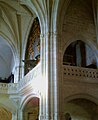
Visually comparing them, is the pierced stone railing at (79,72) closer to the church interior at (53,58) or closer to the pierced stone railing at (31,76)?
the church interior at (53,58)

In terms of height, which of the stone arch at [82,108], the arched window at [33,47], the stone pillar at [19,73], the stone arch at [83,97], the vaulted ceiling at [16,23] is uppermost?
the vaulted ceiling at [16,23]

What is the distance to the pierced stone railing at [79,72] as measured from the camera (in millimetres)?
13781

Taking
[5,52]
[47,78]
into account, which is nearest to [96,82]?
[47,78]

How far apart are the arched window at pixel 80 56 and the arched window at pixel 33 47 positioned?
1.99 m

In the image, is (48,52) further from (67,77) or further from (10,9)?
(10,9)

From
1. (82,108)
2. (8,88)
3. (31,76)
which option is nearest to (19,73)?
(8,88)

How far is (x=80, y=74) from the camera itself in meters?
14.1

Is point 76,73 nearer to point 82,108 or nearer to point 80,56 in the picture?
point 82,108

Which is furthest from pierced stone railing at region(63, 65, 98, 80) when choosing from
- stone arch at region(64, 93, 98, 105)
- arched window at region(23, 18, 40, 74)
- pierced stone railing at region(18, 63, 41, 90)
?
arched window at region(23, 18, 40, 74)

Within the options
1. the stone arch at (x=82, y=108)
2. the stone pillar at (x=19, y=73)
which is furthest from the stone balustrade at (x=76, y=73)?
the stone pillar at (x=19, y=73)

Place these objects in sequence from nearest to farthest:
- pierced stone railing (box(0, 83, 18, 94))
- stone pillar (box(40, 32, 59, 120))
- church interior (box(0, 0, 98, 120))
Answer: stone pillar (box(40, 32, 59, 120)) → church interior (box(0, 0, 98, 120)) → pierced stone railing (box(0, 83, 18, 94))

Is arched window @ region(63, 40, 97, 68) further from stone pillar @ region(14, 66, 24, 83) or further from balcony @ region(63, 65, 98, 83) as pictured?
stone pillar @ region(14, 66, 24, 83)

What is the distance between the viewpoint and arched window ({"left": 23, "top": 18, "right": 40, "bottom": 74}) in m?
18.0

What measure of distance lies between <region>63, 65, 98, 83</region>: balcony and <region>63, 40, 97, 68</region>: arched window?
4.44 ft
